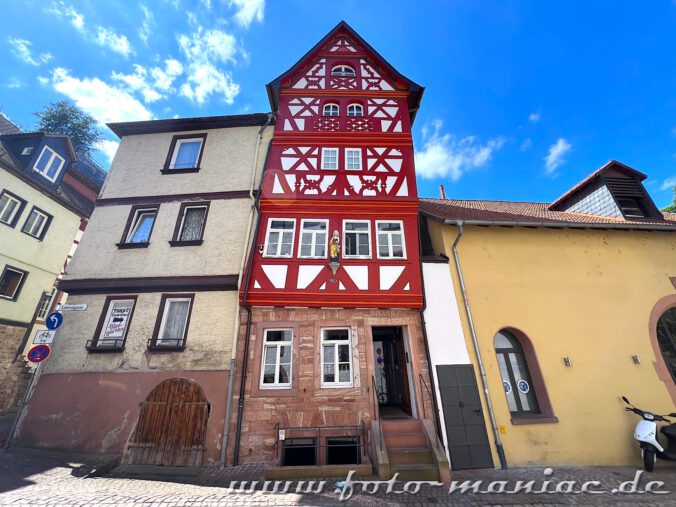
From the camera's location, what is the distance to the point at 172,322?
8836 mm

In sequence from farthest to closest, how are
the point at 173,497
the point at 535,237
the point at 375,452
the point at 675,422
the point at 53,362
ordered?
the point at 535,237
the point at 53,362
the point at 675,422
the point at 375,452
the point at 173,497

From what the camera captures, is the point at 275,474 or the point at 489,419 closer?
the point at 275,474

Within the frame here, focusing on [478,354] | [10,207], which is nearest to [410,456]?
[478,354]

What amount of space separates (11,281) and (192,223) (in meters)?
11.2

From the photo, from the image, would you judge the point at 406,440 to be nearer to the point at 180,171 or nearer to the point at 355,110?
the point at 180,171

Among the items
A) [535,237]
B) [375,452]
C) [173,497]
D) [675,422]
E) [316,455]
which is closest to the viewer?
[173,497]

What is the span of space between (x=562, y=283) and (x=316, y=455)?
367 inches

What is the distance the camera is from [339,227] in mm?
9703

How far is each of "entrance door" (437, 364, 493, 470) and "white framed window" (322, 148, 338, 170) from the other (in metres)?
7.89

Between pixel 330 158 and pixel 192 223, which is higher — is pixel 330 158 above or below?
above

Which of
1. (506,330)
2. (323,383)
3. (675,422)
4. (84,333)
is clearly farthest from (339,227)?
(675,422)

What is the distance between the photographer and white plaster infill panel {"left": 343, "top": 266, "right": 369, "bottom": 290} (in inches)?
347

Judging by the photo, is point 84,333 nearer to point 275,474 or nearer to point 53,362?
point 53,362

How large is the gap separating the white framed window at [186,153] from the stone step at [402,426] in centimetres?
1137
